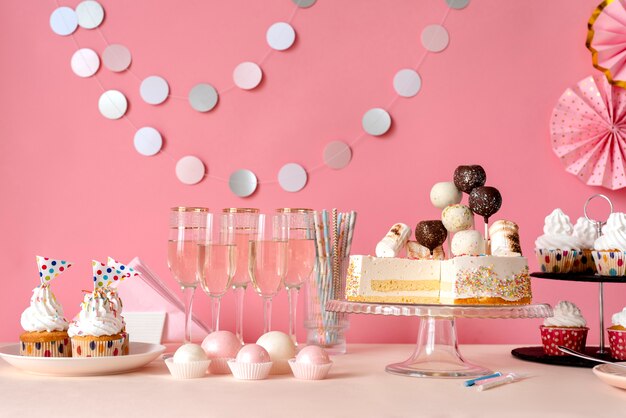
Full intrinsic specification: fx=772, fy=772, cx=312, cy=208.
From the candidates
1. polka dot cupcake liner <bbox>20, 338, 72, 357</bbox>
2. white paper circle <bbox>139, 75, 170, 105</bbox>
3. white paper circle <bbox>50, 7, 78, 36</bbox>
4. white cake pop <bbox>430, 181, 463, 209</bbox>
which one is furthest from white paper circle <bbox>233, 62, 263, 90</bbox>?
polka dot cupcake liner <bbox>20, 338, 72, 357</bbox>

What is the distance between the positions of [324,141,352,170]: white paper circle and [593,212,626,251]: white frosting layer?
2.19 feet

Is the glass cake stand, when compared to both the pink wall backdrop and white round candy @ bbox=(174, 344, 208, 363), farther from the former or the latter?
the pink wall backdrop

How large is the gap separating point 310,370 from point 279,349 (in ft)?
0.32

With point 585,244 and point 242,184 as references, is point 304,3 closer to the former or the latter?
point 242,184

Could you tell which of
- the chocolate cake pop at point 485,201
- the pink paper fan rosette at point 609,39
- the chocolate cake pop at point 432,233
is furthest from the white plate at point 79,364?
the pink paper fan rosette at point 609,39

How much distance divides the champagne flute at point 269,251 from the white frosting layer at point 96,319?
0.31 metres

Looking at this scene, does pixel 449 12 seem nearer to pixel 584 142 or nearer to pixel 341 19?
pixel 341 19

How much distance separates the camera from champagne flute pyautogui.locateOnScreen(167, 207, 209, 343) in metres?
1.49

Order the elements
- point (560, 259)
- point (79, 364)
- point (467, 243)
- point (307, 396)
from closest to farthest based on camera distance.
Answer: point (307, 396), point (79, 364), point (467, 243), point (560, 259)

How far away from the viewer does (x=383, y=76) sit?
6.58 feet

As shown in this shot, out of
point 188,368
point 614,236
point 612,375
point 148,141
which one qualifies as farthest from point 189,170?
point 612,375

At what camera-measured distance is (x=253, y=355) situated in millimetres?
1323

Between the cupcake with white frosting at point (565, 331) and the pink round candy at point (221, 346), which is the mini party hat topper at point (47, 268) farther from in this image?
the cupcake with white frosting at point (565, 331)

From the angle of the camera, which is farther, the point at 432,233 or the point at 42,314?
the point at 432,233
